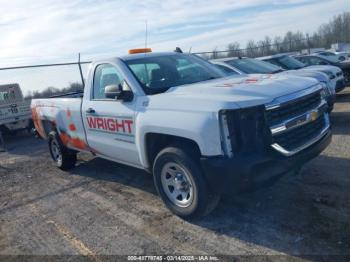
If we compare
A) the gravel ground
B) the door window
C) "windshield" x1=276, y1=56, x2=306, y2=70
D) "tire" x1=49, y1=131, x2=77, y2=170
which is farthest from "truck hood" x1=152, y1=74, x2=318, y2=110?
"windshield" x1=276, y1=56, x2=306, y2=70

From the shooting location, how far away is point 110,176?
683 cm

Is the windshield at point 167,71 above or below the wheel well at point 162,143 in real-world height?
above

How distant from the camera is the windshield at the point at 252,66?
10.2 meters

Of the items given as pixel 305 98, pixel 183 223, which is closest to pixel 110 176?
pixel 183 223

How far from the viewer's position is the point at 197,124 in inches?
158

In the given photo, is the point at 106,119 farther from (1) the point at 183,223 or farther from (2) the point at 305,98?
(2) the point at 305,98

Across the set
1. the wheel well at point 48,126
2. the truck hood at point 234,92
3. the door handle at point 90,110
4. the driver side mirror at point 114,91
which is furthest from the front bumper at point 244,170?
the wheel well at point 48,126

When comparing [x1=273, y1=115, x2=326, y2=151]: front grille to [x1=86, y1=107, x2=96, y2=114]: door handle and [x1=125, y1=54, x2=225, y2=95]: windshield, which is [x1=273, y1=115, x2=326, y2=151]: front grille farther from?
[x1=86, y1=107, x2=96, y2=114]: door handle

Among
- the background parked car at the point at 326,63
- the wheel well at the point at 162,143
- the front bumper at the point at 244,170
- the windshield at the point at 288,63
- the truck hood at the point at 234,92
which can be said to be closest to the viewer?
the front bumper at the point at 244,170

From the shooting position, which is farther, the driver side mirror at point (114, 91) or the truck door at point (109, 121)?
the truck door at point (109, 121)

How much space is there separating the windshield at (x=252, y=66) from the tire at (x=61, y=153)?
5.10 meters

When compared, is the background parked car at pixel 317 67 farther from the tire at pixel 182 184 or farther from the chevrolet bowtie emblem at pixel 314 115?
the tire at pixel 182 184

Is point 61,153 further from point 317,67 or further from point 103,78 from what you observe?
point 317,67

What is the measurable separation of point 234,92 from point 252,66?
667 centimetres
